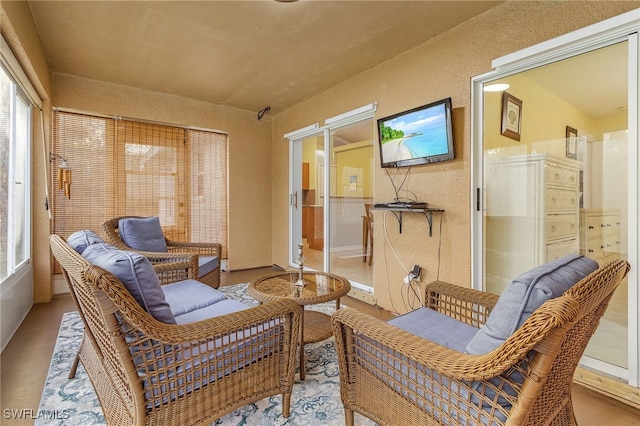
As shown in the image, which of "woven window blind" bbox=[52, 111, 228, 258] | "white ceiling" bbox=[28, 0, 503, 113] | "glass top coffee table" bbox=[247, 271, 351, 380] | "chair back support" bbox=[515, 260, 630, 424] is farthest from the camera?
"woven window blind" bbox=[52, 111, 228, 258]

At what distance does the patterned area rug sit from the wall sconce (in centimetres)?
196

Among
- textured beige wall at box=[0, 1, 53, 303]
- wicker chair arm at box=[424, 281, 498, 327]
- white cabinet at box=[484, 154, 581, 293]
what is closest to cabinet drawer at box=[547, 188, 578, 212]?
white cabinet at box=[484, 154, 581, 293]

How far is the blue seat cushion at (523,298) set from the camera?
0.90 meters

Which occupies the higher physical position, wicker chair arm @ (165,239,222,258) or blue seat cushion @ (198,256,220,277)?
wicker chair arm @ (165,239,222,258)

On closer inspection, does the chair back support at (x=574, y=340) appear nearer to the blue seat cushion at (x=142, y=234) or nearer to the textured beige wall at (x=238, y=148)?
the blue seat cushion at (x=142, y=234)

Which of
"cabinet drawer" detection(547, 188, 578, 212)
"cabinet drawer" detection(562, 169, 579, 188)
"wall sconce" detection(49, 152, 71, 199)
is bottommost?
"cabinet drawer" detection(547, 188, 578, 212)

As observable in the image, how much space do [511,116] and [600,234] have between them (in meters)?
1.00

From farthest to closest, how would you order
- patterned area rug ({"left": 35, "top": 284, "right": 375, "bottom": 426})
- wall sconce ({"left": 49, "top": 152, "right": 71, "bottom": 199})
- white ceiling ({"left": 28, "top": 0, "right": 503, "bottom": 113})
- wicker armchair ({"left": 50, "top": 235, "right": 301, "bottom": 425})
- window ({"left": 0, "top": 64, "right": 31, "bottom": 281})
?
wall sconce ({"left": 49, "top": 152, "right": 71, "bottom": 199}) < window ({"left": 0, "top": 64, "right": 31, "bottom": 281}) < white ceiling ({"left": 28, "top": 0, "right": 503, "bottom": 113}) < patterned area rug ({"left": 35, "top": 284, "right": 375, "bottom": 426}) < wicker armchair ({"left": 50, "top": 235, "right": 301, "bottom": 425})

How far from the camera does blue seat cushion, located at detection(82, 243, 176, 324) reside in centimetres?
110

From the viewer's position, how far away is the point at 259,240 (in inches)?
194

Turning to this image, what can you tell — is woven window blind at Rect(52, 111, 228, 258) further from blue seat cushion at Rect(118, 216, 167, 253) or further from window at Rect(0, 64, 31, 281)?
blue seat cushion at Rect(118, 216, 167, 253)

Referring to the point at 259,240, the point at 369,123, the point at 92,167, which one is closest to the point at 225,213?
the point at 259,240

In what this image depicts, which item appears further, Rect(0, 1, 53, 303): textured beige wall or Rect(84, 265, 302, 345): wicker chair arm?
Rect(0, 1, 53, 303): textured beige wall

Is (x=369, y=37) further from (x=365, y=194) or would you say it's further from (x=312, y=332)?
(x=312, y=332)
